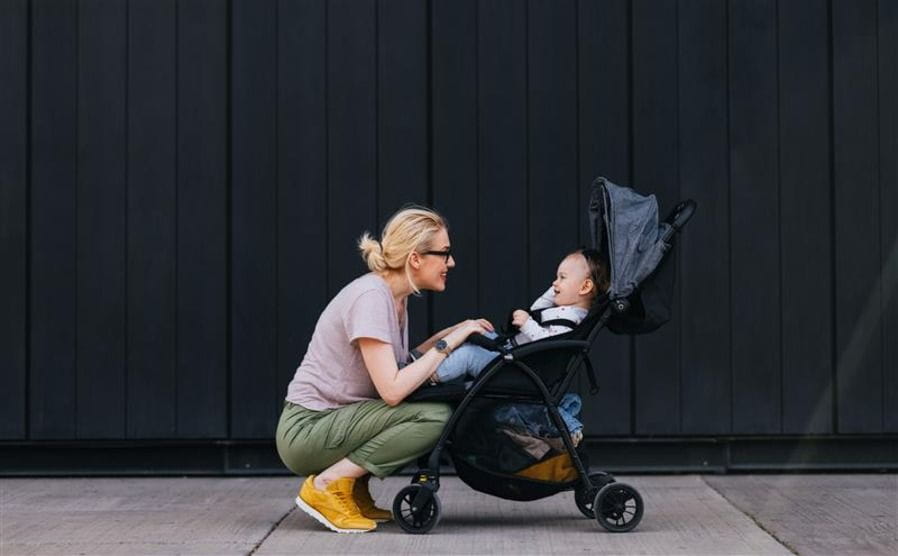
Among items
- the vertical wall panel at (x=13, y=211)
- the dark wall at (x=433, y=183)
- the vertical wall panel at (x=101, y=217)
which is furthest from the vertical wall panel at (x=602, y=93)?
the vertical wall panel at (x=13, y=211)

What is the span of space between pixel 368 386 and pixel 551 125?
225 cm

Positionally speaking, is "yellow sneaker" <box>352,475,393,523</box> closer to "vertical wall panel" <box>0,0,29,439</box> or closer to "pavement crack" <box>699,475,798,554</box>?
"pavement crack" <box>699,475,798,554</box>

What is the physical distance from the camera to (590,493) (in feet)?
22.0

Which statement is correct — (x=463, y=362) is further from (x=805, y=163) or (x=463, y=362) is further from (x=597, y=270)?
(x=805, y=163)

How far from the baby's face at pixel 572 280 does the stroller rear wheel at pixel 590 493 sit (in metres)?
0.72

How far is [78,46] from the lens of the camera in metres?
8.56

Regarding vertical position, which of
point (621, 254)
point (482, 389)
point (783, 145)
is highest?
point (783, 145)

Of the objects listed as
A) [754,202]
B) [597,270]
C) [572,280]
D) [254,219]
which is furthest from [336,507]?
[754,202]

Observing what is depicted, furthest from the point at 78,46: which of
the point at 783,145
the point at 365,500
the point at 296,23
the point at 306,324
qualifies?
the point at 783,145

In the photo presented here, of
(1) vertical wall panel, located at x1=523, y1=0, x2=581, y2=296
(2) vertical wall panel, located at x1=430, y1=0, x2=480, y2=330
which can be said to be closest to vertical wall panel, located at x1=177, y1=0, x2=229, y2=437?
(2) vertical wall panel, located at x1=430, y1=0, x2=480, y2=330

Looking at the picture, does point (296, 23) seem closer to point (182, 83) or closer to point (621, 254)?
point (182, 83)

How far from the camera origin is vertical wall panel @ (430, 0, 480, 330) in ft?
28.0

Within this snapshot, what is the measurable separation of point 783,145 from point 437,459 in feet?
9.85

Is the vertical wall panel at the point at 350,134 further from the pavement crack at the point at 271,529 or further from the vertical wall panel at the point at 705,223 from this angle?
the vertical wall panel at the point at 705,223
